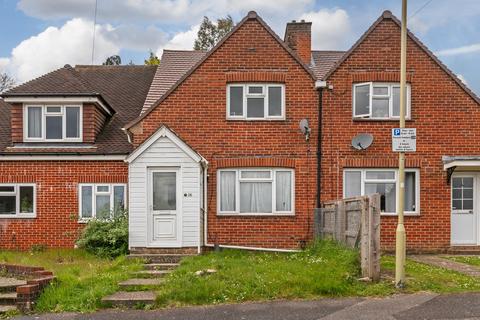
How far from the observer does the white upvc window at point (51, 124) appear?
18.2 m

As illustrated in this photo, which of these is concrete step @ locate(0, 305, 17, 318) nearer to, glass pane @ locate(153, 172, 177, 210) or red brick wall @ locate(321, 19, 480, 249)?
glass pane @ locate(153, 172, 177, 210)

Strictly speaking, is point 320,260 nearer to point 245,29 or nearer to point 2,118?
point 245,29

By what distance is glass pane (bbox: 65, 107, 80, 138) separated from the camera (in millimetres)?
18359

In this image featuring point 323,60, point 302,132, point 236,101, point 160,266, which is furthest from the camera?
point 323,60

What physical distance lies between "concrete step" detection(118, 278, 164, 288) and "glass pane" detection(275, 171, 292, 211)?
237 inches

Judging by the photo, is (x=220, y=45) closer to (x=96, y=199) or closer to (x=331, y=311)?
(x=96, y=199)

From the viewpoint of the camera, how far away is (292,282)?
427 inches

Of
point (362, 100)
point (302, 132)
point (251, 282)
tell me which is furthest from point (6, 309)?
point (362, 100)

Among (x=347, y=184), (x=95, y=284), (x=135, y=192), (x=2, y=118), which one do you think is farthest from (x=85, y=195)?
(x=347, y=184)

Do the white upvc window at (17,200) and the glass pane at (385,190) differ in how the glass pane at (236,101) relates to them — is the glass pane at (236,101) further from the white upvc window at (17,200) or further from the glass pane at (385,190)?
the white upvc window at (17,200)

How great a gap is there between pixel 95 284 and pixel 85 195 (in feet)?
23.1

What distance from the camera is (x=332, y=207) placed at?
14922 mm

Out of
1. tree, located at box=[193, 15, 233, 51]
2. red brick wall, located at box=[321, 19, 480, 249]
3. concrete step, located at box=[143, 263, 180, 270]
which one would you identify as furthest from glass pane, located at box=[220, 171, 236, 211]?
tree, located at box=[193, 15, 233, 51]

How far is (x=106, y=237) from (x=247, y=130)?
17.1 feet
